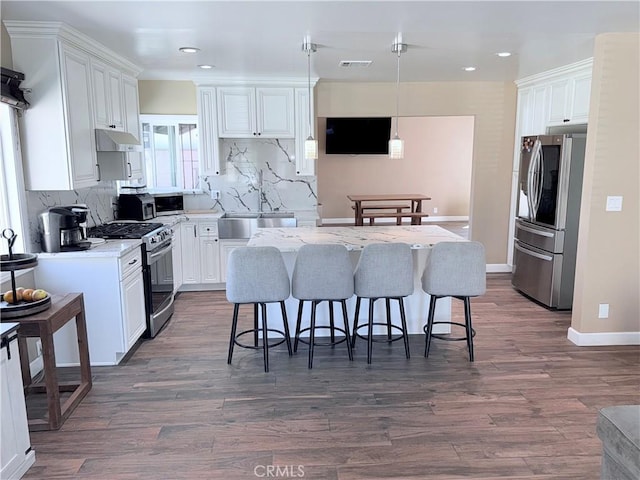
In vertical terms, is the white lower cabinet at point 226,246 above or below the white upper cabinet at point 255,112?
below

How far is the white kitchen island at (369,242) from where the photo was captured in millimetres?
3691

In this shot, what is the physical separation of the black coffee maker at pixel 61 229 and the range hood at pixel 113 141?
67 cm

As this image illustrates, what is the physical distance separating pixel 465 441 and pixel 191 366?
2018 millimetres

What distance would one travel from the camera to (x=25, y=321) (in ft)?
8.38

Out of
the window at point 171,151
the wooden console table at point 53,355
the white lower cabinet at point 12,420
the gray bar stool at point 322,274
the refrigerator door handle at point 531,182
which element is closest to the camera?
the white lower cabinet at point 12,420

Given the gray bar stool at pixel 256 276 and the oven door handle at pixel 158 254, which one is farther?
the oven door handle at pixel 158 254

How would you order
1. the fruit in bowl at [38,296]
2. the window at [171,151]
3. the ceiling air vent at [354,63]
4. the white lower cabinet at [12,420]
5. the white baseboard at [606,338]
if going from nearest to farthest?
the white lower cabinet at [12,420]
the fruit in bowl at [38,296]
the white baseboard at [606,338]
the ceiling air vent at [354,63]
the window at [171,151]

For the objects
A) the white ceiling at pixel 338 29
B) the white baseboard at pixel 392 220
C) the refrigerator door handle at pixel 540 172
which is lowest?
the white baseboard at pixel 392 220

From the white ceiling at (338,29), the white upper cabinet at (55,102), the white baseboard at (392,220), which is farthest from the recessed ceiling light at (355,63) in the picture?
the white baseboard at (392,220)

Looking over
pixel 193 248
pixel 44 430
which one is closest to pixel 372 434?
pixel 44 430

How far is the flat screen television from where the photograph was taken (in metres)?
8.66

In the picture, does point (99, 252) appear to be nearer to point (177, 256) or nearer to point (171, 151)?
point (177, 256)

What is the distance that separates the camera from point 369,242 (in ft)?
11.8

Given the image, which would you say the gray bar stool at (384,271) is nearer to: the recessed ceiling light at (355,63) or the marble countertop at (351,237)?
the marble countertop at (351,237)
